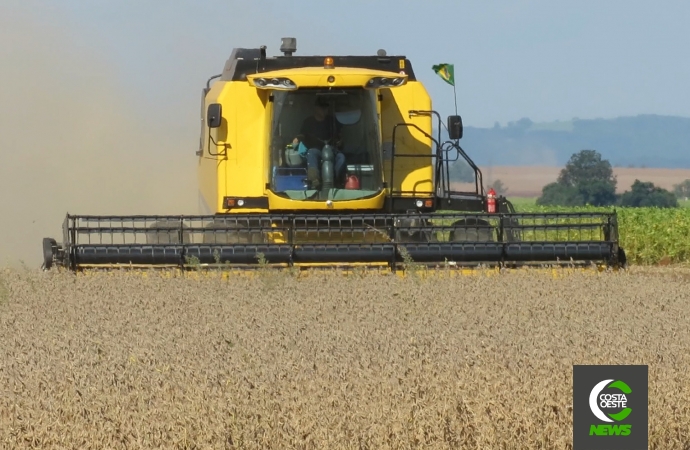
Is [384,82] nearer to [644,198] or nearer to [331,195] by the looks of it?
[331,195]

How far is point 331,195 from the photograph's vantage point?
456 inches

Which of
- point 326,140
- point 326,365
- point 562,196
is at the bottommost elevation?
point 326,365

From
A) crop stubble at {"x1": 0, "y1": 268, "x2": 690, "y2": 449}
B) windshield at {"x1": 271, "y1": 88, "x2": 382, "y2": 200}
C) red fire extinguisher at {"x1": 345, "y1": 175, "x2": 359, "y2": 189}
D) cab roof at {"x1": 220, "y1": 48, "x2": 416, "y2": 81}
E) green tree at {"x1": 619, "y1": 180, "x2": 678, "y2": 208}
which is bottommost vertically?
crop stubble at {"x1": 0, "y1": 268, "x2": 690, "y2": 449}

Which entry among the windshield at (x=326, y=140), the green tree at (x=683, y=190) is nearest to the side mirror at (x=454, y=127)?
the windshield at (x=326, y=140)

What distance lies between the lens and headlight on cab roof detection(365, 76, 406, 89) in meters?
11.6

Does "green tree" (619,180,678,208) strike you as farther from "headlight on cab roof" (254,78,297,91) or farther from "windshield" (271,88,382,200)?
"headlight on cab roof" (254,78,297,91)

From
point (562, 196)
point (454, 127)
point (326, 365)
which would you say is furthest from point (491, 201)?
point (562, 196)

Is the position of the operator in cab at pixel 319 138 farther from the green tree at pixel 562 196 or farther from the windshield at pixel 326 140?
the green tree at pixel 562 196

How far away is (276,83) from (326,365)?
624 centimetres

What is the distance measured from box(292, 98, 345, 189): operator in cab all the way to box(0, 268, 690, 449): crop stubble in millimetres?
2417

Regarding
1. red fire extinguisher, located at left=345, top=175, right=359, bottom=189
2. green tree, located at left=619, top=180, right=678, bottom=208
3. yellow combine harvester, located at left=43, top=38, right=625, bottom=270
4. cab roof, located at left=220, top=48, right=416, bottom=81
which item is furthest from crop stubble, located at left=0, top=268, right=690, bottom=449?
green tree, located at left=619, top=180, right=678, bottom=208

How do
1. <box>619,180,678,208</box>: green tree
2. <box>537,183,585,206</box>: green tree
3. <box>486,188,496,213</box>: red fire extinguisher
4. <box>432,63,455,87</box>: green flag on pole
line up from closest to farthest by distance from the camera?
<box>486,188,496,213</box>: red fire extinguisher
<box>432,63,455,87</box>: green flag on pole
<box>619,180,678,208</box>: green tree
<box>537,183,585,206</box>: green tree

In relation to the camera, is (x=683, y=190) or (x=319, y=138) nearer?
(x=319, y=138)

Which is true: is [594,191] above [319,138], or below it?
below
